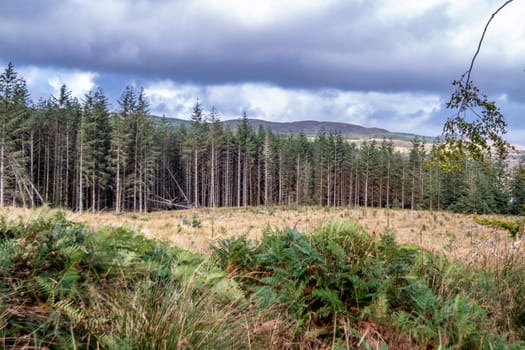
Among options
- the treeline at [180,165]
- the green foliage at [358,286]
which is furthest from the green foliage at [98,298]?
the treeline at [180,165]

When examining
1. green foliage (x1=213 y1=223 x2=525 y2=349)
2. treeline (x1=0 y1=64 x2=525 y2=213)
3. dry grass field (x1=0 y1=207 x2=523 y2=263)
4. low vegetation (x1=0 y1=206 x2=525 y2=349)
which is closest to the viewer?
low vegetation (x1=0 y1=206 x2=525 y2=349)

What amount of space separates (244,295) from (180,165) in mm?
73055

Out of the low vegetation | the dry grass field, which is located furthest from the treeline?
the low vegetation

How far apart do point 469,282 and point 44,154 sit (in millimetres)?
60365

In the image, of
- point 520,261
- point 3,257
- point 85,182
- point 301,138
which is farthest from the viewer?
point 301,138

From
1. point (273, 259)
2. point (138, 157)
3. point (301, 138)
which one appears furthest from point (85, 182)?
point (273, 259)

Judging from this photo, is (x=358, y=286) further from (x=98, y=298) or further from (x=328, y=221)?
(x=98, y=298)

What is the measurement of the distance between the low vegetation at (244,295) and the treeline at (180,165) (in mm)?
35693

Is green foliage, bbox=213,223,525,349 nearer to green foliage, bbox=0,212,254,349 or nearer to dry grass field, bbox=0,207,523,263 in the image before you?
dry grass field, bbox=0,207,523,263

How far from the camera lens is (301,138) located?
8088cm

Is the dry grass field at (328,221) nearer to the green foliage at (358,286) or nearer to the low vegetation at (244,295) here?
the green foliage at (358,286)

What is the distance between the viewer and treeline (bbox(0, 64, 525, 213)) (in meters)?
47.0

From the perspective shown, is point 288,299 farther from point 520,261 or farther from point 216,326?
point 520,261

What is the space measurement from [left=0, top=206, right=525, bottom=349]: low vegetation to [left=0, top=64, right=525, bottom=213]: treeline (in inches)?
1405
